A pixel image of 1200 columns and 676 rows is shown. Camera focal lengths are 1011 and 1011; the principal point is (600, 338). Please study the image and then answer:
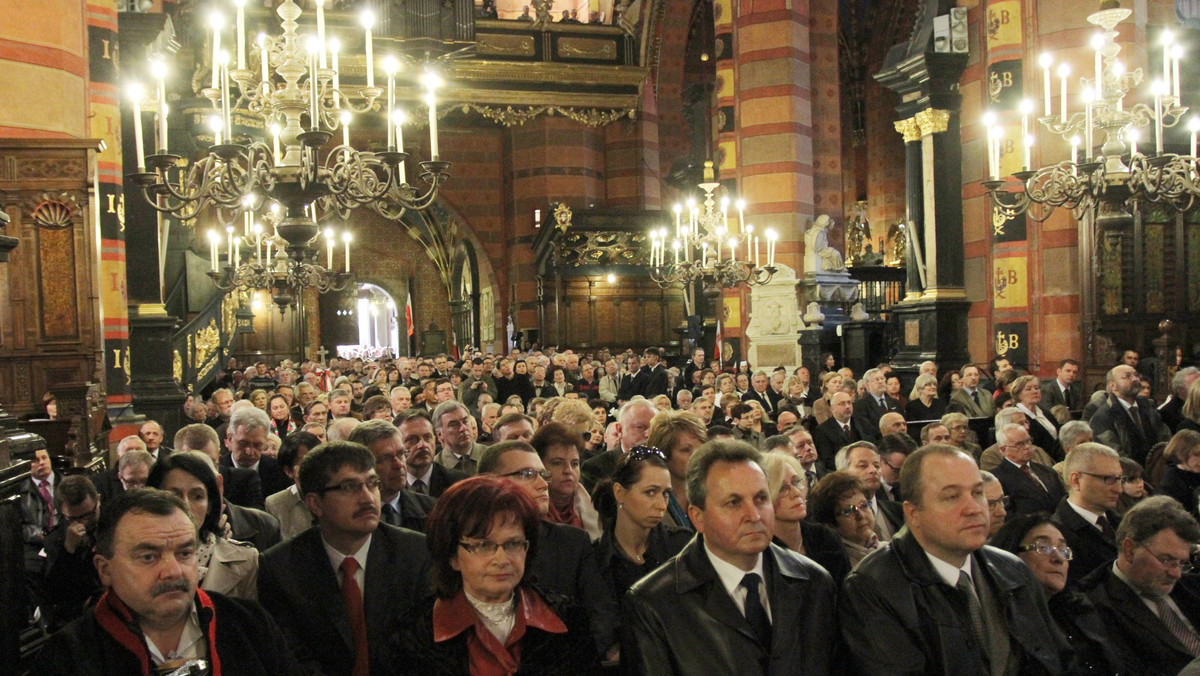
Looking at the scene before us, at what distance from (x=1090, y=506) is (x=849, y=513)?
1202 millimetres

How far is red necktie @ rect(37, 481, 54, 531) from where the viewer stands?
5.41 metres

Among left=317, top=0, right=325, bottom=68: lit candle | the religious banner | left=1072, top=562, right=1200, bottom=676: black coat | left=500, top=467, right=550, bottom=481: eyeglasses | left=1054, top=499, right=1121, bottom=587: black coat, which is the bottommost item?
left=1072, top=562, right=1200, bottom=676: black coat

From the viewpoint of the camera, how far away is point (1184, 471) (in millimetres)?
5285

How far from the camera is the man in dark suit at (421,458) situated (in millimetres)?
4816

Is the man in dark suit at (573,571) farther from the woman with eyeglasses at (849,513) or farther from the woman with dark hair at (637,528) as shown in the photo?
the woman with eyeglasses at (849,513)

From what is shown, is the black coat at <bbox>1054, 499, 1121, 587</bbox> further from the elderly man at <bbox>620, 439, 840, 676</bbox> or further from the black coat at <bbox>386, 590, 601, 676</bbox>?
the black coat at <bbox>386, 590, 601, 676</bbox>

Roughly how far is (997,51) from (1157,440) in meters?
5.33

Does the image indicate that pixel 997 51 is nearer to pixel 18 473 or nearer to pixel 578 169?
pixel 18 473

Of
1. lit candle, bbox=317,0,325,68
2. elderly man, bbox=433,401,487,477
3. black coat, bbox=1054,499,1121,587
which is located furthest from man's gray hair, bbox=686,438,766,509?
lit candle, bbox=317,0,325,68

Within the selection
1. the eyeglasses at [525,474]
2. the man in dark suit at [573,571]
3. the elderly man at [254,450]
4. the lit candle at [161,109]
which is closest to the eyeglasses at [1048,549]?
the man in dark suit at [573,571]

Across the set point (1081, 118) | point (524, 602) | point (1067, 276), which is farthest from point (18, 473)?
point (1067, 276)

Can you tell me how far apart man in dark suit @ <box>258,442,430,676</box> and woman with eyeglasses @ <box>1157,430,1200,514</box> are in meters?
4.04

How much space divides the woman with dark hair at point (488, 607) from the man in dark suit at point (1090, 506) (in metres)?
2.51

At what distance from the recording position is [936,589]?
2857 millimetres
